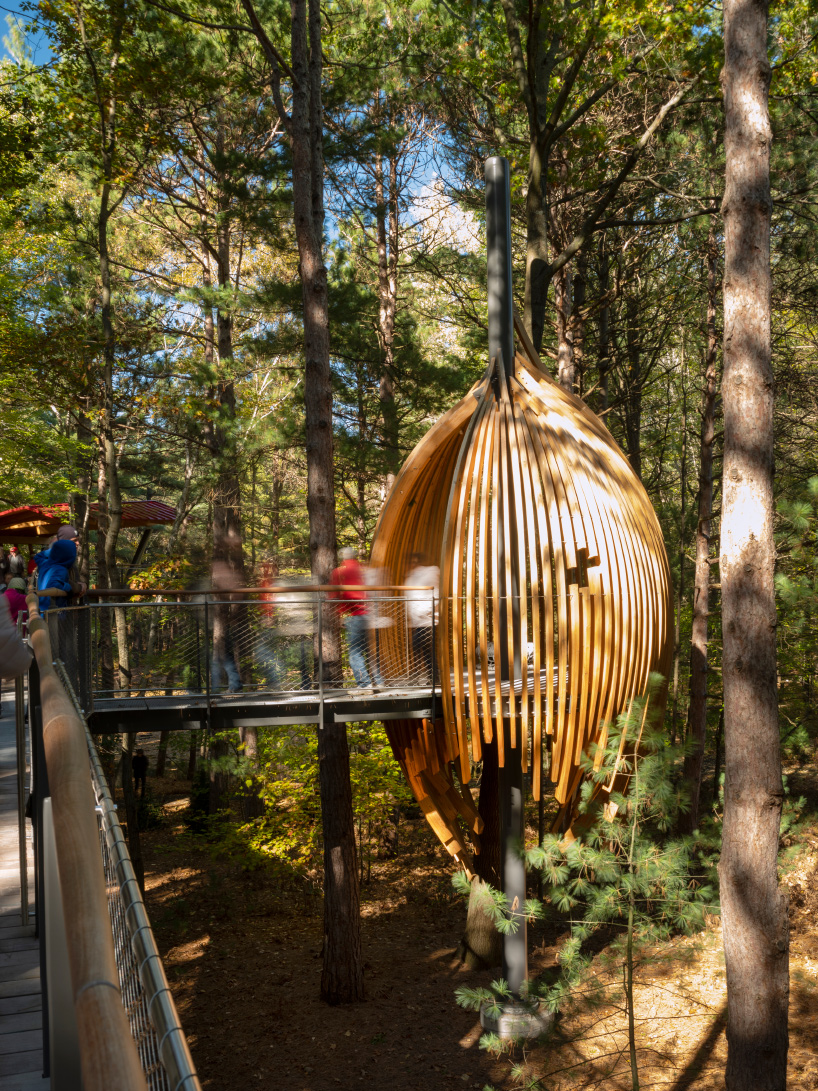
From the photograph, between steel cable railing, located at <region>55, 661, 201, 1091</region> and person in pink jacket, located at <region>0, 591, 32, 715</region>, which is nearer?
steel cable railing, located at <region>55, 661, 201, 1091</region>

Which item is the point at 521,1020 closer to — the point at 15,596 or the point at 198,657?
the point at 198,657

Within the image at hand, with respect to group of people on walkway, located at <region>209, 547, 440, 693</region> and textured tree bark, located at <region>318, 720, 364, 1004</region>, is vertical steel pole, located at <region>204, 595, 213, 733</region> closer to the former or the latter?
group of people on walkway, located at <region>209, 547, 440, 693</region>

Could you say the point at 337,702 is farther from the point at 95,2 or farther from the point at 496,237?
the point at 95,2

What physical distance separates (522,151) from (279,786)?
10776 mm

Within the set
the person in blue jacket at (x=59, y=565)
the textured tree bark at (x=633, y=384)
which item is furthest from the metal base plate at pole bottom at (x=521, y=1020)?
the textured tree bark at (x=633, y=384)

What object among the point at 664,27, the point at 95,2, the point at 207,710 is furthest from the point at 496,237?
the point at 95,2

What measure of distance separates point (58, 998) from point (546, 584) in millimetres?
6122

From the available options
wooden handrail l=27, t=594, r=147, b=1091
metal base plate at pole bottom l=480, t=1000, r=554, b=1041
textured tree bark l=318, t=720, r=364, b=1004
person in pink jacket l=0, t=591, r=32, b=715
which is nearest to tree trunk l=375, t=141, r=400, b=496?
textured tree bark l=318, t=720, r=364, b=1004

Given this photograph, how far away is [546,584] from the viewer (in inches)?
301

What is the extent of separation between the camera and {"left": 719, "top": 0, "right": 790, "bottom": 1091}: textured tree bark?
5746 millimetres

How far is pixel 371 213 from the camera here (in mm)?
16250

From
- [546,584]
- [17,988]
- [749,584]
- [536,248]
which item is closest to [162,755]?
[536,248]

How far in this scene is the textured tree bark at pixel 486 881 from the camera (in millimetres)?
11336

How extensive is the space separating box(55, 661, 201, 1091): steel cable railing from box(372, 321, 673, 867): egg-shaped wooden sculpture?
5.83 metres
